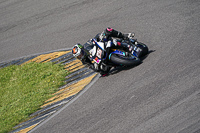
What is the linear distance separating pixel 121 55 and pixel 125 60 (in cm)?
31

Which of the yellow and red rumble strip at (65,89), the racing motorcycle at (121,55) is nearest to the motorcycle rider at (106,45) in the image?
the racing motorcycle at (121,55)

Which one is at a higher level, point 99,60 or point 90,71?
point 99,60

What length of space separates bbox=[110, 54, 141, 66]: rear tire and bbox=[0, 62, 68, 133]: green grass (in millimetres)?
Result: 2458

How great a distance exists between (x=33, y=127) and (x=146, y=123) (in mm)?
3655

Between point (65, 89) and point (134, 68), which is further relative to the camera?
point (65, 89)

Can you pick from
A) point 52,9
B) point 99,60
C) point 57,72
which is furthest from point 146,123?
point 52,9

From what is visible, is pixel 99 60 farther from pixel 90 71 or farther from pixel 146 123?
pixel 146 123

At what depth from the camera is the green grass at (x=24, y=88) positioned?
8.95 m

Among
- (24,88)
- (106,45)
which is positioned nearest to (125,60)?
(106,45)

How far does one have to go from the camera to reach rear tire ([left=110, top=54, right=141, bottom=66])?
26.8ft

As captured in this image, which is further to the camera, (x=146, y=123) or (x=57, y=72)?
(x=57, y=72)

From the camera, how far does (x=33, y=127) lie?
8055 mm

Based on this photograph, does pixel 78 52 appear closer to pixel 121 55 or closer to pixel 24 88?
pixel 121 55

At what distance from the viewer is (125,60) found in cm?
816
